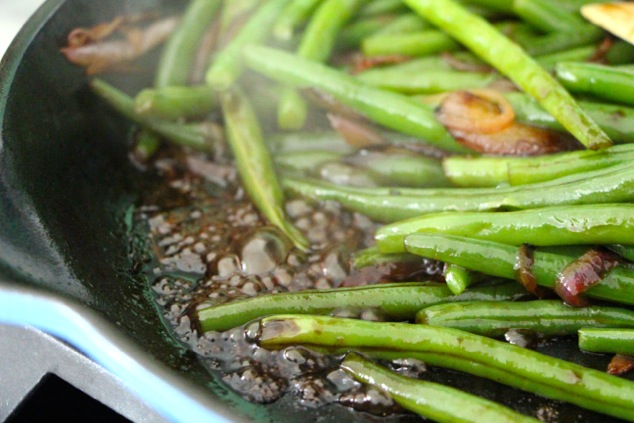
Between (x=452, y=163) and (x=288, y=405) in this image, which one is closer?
(x=288, y=405)

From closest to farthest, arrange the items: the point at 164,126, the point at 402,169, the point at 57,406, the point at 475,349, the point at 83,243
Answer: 1. the point at 475,349
2. the point at 57,406
3. the point at 83,243
4. the point at 402,169
5. the point at 164,126

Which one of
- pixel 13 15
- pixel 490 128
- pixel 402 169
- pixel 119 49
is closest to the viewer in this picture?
pixel 490 128

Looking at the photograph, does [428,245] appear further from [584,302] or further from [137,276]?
[137,276]

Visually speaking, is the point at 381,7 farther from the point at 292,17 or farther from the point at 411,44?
the point at 292,17

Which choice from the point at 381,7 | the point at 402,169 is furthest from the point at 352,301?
the point at 381,7

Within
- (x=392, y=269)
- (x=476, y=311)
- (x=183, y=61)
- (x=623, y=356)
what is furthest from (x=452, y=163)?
(x=183, y=61)

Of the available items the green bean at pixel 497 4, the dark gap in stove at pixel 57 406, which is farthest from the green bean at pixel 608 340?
the green bean at pixel 497 4

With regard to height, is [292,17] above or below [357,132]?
above
